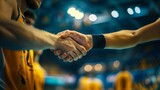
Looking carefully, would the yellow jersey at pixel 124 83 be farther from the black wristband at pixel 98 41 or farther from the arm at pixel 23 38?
the arm at pixel 23 38

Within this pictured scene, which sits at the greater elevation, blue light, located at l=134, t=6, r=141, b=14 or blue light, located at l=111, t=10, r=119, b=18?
blue light, located at l=111, t=10, r=119, b=18

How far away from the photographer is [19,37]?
6.15 ft

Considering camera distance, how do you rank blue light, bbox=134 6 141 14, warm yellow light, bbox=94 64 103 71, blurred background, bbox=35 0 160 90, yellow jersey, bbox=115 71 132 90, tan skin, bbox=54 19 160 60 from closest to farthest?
tan skin, bbox=54 19 160 60 < yellow jersey, bbox=115 71 132 90 < blue light, bbox=134 6 141 14 < blurred background, bbox=35 0 160 90 < warm yellow light, bbox=94 64 103 71

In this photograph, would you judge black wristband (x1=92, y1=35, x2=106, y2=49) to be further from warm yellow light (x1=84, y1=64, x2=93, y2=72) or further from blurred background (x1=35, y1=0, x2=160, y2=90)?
warm yellow light (x1=84, y1=64, x2=93, y2=72)

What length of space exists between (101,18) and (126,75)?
4032 mm

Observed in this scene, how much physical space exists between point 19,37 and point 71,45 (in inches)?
21.8

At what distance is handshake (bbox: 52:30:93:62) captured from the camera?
89.4 inches

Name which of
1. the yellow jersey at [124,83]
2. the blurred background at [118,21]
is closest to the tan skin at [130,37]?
the yellow jersey at [124,83]

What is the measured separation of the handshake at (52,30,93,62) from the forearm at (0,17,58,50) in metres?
0.23

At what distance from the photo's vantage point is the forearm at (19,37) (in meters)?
1.81

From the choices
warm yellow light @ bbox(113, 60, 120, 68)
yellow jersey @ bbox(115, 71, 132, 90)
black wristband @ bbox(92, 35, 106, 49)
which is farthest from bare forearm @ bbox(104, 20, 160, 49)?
warm yellow light @ bbox(113, 60, 120, 68)

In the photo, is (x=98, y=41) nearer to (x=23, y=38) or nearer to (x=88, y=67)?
(x=23, y=38)

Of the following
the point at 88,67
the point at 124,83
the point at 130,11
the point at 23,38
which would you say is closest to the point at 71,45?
the point at 23,38

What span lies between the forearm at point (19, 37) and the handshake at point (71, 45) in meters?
0.23
